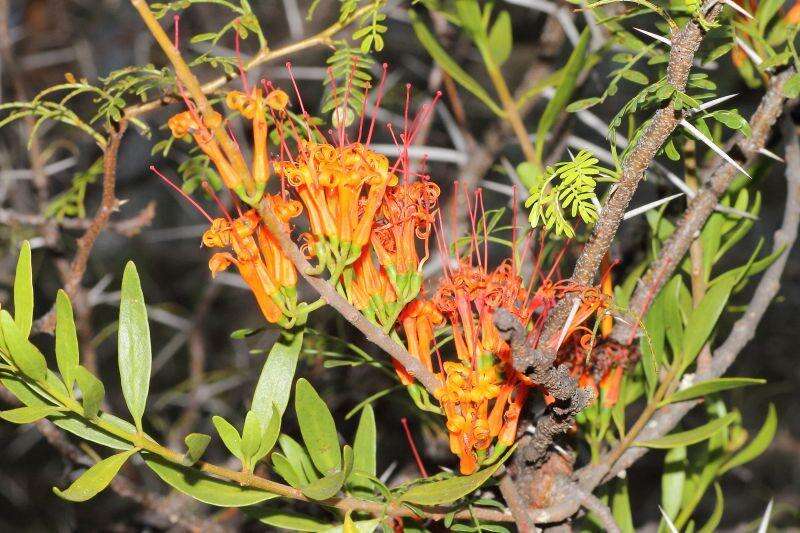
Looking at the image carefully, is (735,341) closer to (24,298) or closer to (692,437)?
(692,437)

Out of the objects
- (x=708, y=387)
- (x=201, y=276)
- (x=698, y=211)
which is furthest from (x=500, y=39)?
(x=201, y=276)

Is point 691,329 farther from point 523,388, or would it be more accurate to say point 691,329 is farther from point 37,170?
point 37,170

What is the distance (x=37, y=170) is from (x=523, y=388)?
0.75 metres

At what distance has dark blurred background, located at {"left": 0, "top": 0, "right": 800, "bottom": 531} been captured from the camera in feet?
3.82

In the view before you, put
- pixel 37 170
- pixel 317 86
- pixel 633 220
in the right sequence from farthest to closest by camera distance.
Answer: pixel 317 86 < pixel 37 170 < pixel 633 220

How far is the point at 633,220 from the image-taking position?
93 cm

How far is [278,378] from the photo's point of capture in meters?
0.60

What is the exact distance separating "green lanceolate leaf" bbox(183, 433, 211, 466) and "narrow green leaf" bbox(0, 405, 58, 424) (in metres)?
0.10

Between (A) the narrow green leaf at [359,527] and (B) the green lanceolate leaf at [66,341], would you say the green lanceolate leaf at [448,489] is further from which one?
(B) the green lanceolate leaf at [66,341]

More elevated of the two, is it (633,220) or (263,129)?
(263,129)

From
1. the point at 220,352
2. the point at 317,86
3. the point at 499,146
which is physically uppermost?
the point at 499,146

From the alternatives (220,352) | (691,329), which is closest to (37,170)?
(691,329)

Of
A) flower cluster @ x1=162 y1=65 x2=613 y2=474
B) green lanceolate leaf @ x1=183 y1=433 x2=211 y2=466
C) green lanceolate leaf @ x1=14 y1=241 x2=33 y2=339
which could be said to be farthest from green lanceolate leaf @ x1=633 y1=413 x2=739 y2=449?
green lanceolate leaf @ x1=14 y1=241 x2=33 y2=339

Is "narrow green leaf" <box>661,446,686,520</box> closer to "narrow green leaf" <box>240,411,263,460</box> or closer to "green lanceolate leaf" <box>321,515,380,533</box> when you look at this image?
"green lanceolate leaf" <box>321,515,380,533</box>
